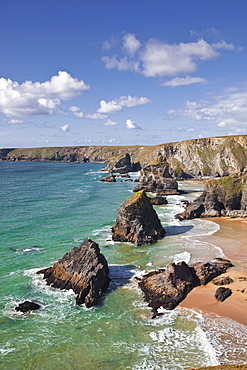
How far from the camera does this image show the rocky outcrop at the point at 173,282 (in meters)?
24.7

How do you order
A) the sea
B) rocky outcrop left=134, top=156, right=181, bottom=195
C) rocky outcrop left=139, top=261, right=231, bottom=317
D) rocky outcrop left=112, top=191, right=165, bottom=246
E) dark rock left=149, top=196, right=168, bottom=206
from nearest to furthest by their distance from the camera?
the sea, rocky outcrop left=139, top=261, right=231, bottom=317, rocky outcrop left=112, top=191, right=165, bottom=246, dark rock left=149, top=196, right=168, bottom=206, rocky outcrop left=134, top=156, right=181, bottom=195

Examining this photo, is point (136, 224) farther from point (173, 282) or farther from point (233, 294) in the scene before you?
point (233, 294)

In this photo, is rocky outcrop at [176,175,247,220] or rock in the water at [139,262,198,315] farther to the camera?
rocky outcrop at [176,175,247,220]

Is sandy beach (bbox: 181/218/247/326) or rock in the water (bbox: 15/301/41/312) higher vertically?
Answer: sandy beach (bbox: 181/218/247/326)

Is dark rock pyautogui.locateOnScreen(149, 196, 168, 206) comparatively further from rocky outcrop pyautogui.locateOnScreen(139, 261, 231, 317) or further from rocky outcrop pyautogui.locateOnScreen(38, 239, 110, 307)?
rocky outcrop pyautogui.locateOnScreen(38, 239, 110, 307)

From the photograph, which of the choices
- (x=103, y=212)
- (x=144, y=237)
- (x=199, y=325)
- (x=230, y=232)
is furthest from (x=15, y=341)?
(x=103, y=212)

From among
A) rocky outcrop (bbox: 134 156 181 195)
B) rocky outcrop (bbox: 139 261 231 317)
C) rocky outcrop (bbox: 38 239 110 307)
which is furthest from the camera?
rocky outcrop (bbox: 134 156 181 195)

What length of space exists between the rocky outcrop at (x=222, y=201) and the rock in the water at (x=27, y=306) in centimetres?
3565

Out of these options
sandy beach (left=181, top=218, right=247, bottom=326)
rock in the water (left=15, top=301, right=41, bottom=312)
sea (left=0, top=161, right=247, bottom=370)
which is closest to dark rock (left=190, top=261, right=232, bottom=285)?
sandy beach (left=181, top=218, right=247, bottom=326)

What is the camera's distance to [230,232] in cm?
4525

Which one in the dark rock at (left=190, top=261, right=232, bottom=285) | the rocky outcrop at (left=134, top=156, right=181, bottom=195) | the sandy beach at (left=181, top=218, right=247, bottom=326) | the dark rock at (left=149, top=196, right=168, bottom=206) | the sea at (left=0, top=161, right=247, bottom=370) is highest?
the rocky outcrop at (left=134, top=156, right=181, bottom=195)

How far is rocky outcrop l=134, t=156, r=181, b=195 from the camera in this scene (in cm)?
8854

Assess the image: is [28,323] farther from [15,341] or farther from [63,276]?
[63,276]

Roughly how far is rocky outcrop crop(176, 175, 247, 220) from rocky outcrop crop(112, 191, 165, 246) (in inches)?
561
